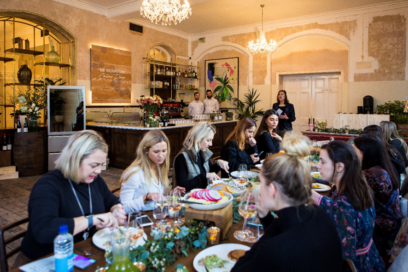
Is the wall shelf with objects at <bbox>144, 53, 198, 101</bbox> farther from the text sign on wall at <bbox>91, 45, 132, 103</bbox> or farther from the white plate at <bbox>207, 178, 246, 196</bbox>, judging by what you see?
the white plate at <bbox>207, 178, 246, 196</bbox>

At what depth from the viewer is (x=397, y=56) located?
8.12 metres

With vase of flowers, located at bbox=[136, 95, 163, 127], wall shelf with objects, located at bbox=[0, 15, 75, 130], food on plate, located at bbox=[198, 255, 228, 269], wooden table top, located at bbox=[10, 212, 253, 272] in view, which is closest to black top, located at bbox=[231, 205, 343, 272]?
food on plate, located at bbox=[198, 255, 228, 269]

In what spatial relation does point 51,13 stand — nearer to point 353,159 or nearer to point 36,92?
point 36,92

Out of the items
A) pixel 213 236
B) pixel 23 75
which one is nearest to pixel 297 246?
pixel 213 236

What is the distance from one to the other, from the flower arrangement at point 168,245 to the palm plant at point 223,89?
949cm

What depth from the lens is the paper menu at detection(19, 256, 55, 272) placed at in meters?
1.37

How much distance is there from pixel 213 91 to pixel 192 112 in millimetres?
1399

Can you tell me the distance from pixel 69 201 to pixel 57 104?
5.75 m

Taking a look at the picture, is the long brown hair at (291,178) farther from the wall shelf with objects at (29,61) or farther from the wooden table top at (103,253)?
the wall shelf with objects at (29,61)

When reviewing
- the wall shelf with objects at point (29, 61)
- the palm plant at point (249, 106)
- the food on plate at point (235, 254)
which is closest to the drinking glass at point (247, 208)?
the food on plate at point (235, 254)

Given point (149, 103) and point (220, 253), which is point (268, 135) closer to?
point (149, 103)

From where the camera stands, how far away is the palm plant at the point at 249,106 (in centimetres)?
1031

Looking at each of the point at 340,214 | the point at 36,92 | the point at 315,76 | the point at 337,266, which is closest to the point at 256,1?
the point at 315,76

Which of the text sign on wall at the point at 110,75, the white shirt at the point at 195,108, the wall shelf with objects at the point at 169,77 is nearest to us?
the text sign on wall at the point at 110,75
